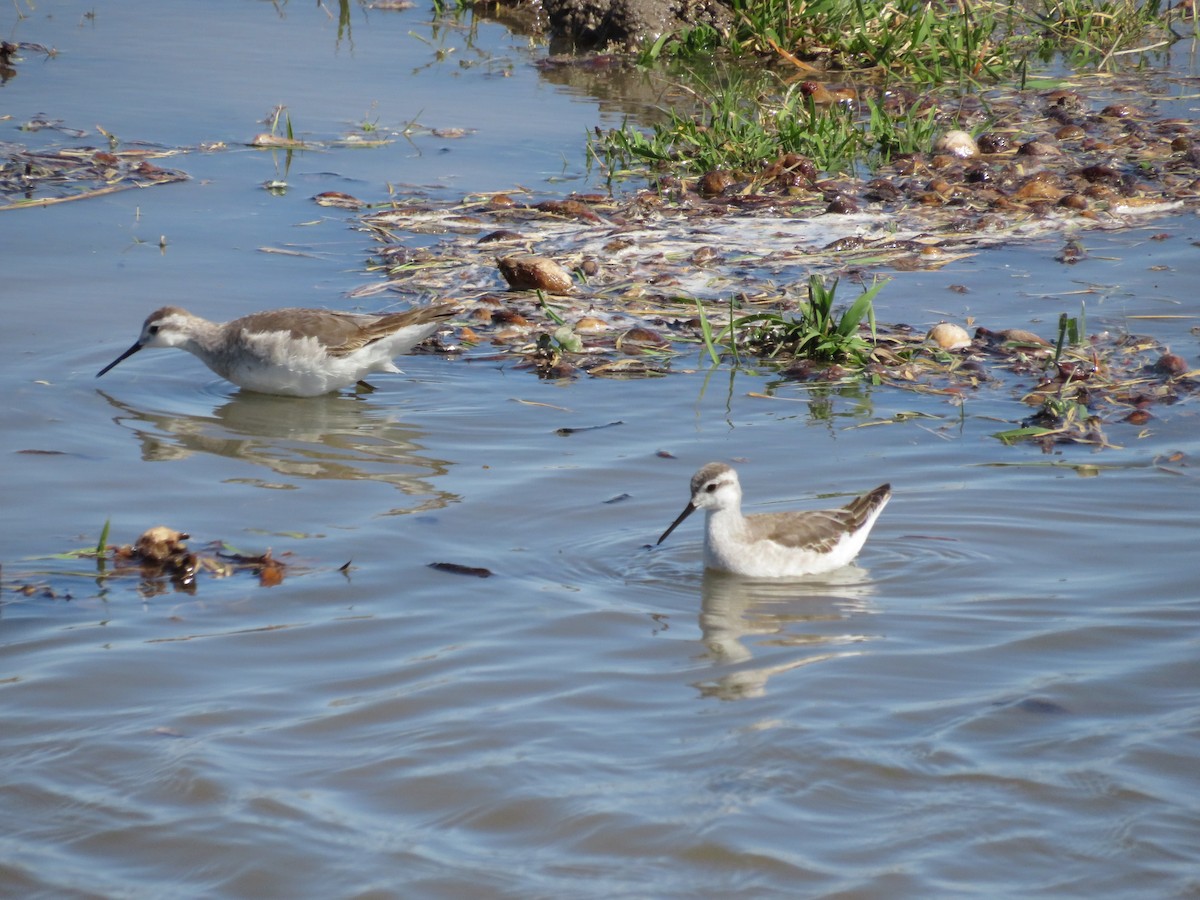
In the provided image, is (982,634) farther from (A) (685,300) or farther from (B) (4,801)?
(A) (685,300)

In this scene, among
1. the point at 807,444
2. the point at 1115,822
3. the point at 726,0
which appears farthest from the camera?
the point at 726,0

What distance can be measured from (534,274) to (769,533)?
A: 165 inches

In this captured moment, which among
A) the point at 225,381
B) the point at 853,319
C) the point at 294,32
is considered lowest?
the point at 225,381

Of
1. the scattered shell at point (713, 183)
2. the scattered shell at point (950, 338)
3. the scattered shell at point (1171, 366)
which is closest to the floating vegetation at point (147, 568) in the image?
the scattered shell at point (950, 338)

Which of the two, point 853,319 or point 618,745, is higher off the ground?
point 853,319

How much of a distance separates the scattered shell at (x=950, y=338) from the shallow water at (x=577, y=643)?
47 centimetres

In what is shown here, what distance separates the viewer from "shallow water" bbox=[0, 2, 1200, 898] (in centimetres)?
449

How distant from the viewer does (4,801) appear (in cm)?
469

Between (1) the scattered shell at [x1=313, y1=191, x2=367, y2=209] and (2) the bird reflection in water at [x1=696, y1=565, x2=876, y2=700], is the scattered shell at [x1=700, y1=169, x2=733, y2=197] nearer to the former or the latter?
(1) the scattered shell at [x1=313, y1=191, x2=367, y2=209]

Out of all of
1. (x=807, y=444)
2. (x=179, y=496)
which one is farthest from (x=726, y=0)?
(x=179, y=496)

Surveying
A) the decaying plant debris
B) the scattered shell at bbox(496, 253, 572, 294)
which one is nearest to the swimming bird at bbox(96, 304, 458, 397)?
the decaying plant debris

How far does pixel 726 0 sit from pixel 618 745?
43.3 ft

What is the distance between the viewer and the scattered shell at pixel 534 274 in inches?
408

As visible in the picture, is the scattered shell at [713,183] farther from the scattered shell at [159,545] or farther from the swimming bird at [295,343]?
the scattered shell at [159,545]
